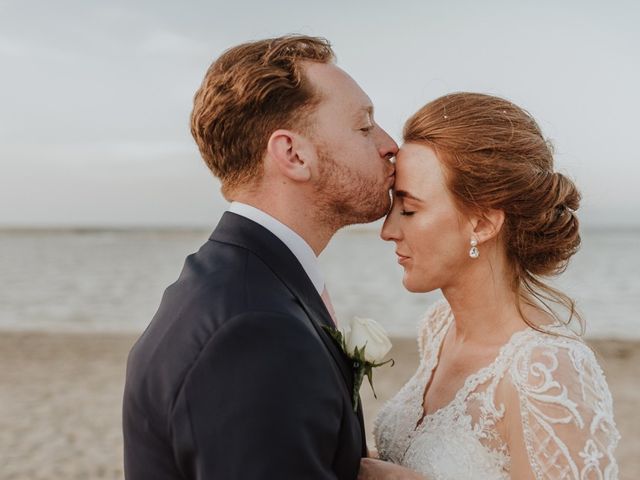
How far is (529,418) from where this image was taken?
286cm

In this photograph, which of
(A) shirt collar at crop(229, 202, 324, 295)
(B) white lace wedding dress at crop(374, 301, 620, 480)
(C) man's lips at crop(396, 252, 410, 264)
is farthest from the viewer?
(C) man's lips at crop(396, 252, 410, 264)

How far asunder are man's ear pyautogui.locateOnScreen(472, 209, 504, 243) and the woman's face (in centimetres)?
4

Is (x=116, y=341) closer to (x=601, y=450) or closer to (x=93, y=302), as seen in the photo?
(x=93, y=302)

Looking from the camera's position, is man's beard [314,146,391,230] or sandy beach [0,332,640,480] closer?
man's beard [314,146,391,230]

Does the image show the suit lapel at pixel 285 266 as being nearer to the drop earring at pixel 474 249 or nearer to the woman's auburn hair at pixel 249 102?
the woman's auburn hair at pixel 249 102

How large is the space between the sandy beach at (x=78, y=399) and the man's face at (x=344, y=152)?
17.5 feet

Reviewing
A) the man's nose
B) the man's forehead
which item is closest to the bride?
the man's nose

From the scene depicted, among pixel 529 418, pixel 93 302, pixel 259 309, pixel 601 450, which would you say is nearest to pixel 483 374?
pixel 529 418

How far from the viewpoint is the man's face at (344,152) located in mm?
2822

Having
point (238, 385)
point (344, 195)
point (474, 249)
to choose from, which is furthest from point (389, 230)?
point (238, 385)

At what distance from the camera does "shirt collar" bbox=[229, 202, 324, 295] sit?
2658mm

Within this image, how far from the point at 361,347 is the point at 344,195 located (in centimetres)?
67

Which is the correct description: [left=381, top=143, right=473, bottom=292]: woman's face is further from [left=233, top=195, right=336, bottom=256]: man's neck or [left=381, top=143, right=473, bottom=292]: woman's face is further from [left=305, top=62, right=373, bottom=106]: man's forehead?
[left=233, top=195, right=336, bottom=256]: man's neck

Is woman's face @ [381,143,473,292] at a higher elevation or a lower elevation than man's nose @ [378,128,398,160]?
lower
